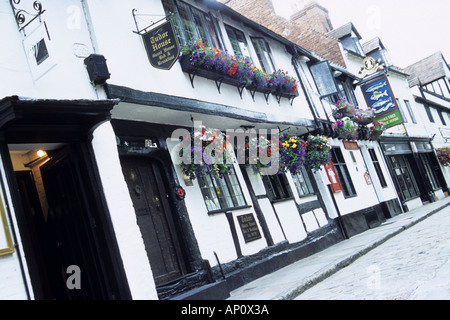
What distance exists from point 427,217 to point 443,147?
50.4 feet

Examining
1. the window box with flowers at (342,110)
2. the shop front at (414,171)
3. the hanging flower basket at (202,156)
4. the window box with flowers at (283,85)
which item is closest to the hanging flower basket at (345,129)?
the window box with flowers at (342,110)

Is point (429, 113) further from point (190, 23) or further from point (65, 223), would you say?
point (65, 223)

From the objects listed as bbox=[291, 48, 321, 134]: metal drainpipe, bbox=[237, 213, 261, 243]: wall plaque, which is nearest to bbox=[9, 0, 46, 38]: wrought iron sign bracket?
bbox=[237, 213, 261, 243]: wall plaque

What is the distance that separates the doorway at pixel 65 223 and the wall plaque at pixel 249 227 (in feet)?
12.5

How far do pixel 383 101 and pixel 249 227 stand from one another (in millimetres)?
12923

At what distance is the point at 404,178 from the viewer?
21953mm

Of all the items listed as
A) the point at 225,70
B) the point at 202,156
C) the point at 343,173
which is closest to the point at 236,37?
the point at 225,70

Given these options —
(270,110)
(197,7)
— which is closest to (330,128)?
(270,110)

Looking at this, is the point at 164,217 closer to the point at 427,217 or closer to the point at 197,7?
the point at 197,7

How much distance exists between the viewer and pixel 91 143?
20.1 ft

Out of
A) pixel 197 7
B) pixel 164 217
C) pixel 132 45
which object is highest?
pixel 197 7

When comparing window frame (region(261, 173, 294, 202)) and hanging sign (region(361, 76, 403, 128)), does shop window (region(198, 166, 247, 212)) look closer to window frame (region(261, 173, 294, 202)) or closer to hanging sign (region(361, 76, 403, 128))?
window frame (region(261, 173, 294, 202))

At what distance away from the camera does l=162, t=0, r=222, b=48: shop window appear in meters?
8.86

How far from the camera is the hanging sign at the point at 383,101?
63.0ft
